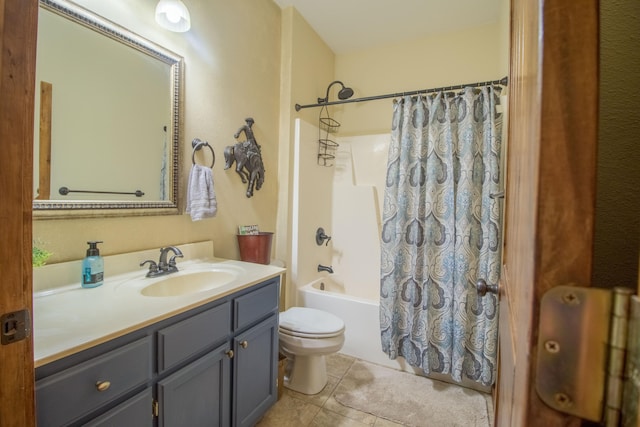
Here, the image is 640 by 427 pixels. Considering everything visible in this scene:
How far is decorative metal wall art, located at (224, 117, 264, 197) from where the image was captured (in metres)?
1.85

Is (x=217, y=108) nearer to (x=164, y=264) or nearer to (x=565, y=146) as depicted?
(x=164, y=264)

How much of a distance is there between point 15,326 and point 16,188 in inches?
8.8

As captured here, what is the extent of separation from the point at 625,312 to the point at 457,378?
1923mm

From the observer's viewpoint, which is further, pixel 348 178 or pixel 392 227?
pixel 348 178

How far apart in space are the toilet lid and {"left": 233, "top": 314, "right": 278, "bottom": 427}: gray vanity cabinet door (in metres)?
0.22

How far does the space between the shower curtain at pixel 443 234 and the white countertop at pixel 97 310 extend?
3.80 feet

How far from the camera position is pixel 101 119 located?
122 cm

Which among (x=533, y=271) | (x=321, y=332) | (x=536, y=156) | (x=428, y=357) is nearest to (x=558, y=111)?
(x=536, y=156)

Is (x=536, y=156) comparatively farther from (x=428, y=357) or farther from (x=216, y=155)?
(x=428, y=357)

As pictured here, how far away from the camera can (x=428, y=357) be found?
189 cm

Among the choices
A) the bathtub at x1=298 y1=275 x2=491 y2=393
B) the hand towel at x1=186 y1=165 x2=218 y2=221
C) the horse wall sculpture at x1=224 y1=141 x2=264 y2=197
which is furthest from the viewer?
the bathtub at x1=298 y1=275 x2=491 y2=393

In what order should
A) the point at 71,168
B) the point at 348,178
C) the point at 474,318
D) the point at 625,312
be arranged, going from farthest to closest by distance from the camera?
the point at 348,178 < the point at 474,318 < the point at 71,168 < the point at 625,312

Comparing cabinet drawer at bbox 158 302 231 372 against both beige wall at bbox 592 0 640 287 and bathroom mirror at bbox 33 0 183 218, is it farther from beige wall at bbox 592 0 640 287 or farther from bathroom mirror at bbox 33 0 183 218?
beige wall at bbox 592 0 640 287

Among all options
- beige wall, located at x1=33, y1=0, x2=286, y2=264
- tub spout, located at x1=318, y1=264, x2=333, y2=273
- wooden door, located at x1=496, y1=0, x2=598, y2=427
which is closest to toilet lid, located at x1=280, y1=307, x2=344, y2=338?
beige wall, located at x1=33, y1=0, x2=286, y2=264
